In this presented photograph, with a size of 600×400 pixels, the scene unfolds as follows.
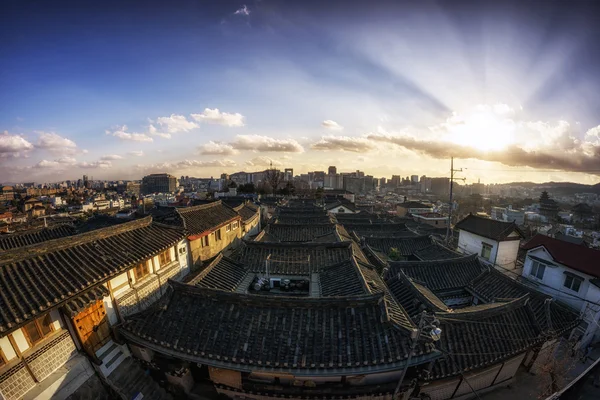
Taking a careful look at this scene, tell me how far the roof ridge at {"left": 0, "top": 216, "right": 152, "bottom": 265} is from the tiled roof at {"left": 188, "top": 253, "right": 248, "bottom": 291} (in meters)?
5.21

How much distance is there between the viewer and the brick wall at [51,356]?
8.45m

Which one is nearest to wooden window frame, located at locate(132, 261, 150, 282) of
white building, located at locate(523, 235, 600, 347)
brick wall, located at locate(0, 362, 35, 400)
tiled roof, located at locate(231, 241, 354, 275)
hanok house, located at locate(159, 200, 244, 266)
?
hanok house, located at locate(159, 200, 244, 266)

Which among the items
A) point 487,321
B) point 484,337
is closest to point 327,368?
point 484,337

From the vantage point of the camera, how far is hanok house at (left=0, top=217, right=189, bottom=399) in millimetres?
7949

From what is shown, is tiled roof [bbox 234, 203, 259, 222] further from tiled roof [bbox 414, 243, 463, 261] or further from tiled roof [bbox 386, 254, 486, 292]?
tiled roof [bbox 414, 243, 463, 261]

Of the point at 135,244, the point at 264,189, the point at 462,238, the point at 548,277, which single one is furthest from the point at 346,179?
the point at 135,244

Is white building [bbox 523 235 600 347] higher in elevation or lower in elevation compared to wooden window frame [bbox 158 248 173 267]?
lower

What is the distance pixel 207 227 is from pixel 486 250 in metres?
30.6

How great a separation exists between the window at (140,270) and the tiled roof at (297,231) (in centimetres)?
1310

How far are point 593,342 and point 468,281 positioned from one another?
9337 mm

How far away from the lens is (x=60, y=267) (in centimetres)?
1000

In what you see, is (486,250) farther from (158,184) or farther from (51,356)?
(158,184)

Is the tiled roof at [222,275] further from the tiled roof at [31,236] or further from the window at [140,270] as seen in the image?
the tiled roof at [31,236]

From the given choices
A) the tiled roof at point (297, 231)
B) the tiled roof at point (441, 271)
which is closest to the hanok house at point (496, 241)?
the tiled roof at point (441, 271)
